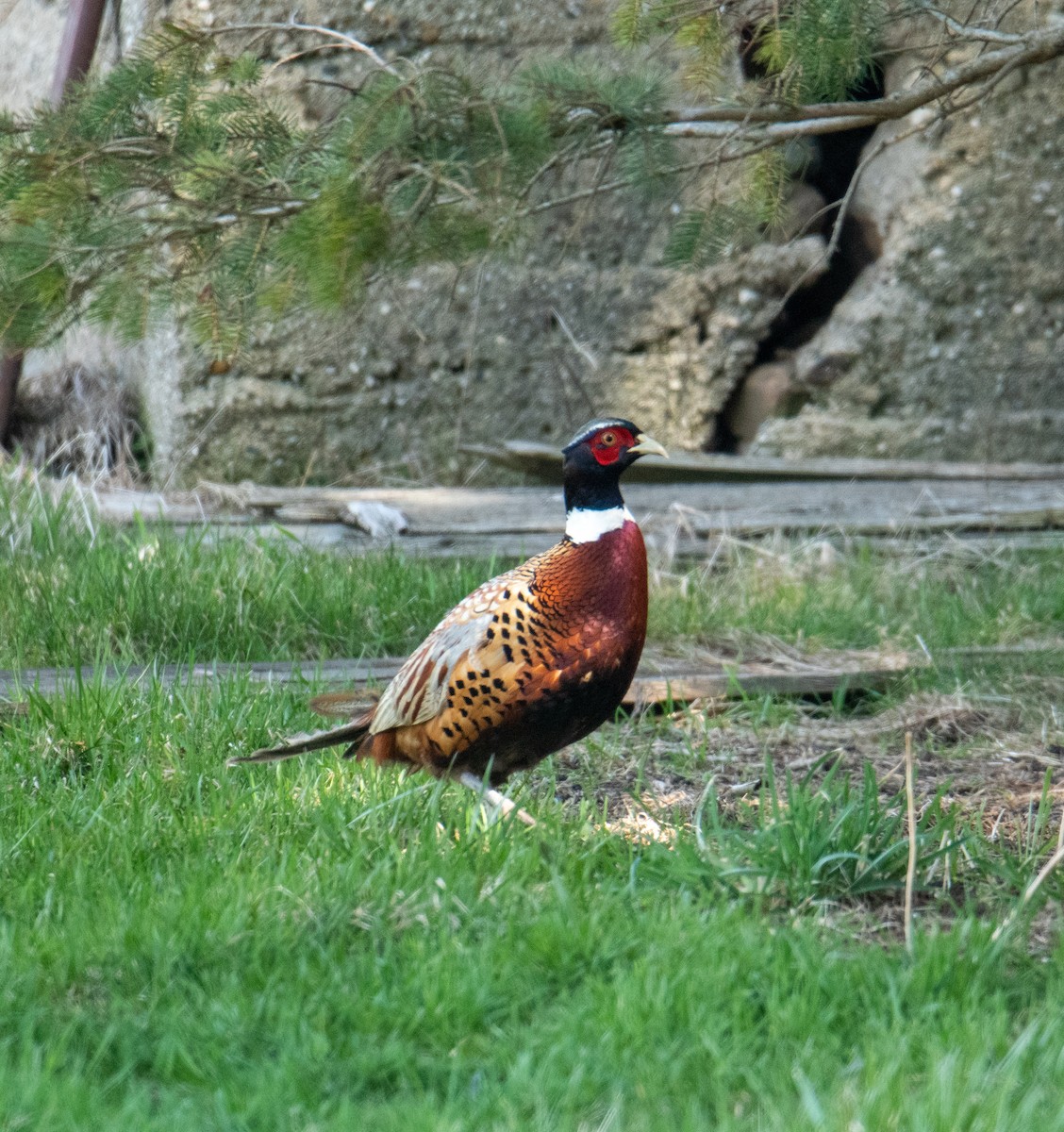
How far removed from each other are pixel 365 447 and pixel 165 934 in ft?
13.8

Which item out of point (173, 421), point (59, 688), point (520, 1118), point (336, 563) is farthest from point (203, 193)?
point (173, 421)

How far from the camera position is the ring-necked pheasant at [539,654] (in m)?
2.98

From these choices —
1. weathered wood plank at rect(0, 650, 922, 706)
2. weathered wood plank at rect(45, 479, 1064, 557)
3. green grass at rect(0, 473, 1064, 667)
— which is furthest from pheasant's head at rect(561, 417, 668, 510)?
weathered wood plank at rect(45, 479, 1064, 557)

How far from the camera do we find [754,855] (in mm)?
2652

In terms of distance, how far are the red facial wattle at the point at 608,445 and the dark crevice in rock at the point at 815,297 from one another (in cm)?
339

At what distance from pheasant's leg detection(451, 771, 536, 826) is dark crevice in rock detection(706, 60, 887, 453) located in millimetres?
3692

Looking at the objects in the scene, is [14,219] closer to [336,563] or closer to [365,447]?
[336,563]

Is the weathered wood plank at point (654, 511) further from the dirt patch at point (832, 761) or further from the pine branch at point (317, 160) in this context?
the pine branch at point (317, 160)

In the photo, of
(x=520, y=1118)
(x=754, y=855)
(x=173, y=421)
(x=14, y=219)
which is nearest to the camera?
(x=520, y=1118)

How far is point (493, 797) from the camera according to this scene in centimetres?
302

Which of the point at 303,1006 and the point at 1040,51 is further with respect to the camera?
the point at 1040,51

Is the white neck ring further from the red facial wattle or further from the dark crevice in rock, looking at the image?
the dark crevice in rock

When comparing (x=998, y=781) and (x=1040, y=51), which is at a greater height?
(x=1040, y=51)

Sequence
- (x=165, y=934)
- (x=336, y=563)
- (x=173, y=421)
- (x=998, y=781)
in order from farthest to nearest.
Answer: (x=173, y=421) → (x=336, y=563) → (x=998, y=781) → (x=165, y=934)
